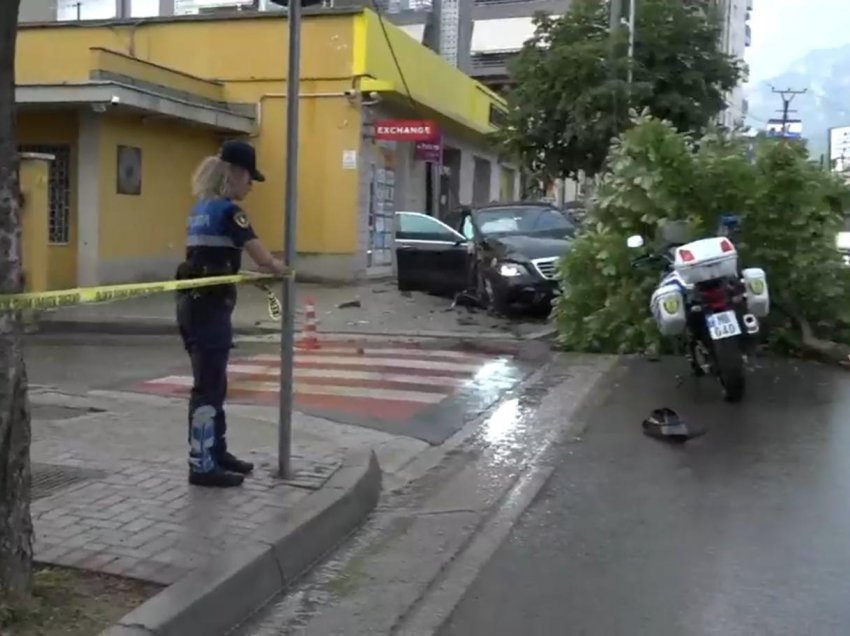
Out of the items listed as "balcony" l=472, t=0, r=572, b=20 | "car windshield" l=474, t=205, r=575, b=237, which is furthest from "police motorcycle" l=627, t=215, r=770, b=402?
"balcony" l=472, t=0, r=572, b=20

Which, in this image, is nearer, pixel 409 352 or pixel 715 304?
pixel 715 304

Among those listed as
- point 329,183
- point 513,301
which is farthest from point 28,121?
point 513,301

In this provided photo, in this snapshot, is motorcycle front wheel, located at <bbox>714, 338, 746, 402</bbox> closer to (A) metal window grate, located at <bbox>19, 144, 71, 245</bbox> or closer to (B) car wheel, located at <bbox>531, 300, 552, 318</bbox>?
(B) car wheel, located at <bbox>531, 300, 552, 318</bbox>

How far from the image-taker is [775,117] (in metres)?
74.4

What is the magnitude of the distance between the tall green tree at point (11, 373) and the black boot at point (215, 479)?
6.20 feet

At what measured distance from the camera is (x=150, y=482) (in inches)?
248

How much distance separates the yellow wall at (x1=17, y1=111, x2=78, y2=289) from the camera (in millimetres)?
19391

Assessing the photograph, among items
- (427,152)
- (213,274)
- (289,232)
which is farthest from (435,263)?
(213,274)

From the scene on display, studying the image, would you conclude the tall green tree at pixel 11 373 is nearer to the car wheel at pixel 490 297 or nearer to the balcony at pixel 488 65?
the car wheel at pixel 490 297

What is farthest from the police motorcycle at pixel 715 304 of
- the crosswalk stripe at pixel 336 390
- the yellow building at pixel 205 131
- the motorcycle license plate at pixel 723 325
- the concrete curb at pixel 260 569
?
the yellow building at pixel 205 131

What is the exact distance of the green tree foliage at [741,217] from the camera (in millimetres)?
11766

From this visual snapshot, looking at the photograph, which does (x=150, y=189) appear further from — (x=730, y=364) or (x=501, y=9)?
(x=501, y=9)

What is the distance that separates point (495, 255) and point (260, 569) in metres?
11.4

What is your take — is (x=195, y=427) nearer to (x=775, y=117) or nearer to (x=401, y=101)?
(x=401, y=101)
